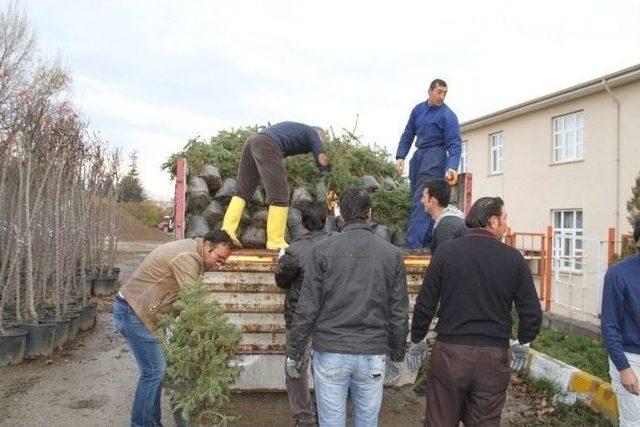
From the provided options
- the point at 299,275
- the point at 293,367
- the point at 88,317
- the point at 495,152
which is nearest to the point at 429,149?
the point at 299,275

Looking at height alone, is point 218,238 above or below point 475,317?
above

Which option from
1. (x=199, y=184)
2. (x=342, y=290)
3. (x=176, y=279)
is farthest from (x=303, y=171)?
(x=342, y=290)

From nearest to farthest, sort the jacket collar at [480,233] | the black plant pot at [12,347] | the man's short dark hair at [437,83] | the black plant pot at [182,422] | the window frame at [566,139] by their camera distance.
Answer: the jacket collar at [480,233] < the black plant pot at [182,422] < the man's short dark hair at [437,83] < the black plant pot at [12,347] < the window frame at [566,139]

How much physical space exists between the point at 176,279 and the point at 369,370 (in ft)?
4.92

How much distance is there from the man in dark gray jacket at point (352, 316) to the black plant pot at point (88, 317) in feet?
19.8

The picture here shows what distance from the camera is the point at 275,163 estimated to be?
5.16 metres

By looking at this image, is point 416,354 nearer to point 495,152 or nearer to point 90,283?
point 90,283

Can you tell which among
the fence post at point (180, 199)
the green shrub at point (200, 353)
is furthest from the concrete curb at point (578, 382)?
the fence post at point (180, 199)

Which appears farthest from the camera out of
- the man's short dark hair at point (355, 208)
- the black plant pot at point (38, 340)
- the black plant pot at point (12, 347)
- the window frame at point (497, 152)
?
the window frame at point (497, 152)

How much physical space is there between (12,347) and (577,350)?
6440 mm

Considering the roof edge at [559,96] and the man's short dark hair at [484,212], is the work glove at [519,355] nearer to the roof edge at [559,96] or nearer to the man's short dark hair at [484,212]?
the man's short dark hair at [484,212]

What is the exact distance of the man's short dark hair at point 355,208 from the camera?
3455 mm

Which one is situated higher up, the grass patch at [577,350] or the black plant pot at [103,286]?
the black plant pot at [103,286]

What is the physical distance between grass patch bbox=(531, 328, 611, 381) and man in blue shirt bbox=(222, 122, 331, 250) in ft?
11.5
